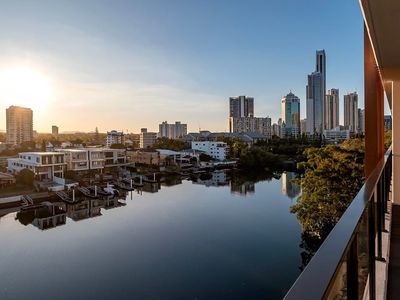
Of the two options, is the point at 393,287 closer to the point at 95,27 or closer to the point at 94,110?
the point at 95,27

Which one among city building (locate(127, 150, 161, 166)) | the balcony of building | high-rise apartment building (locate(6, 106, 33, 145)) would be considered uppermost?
high-rise apartment building (locate(6, 106, 33, 145))

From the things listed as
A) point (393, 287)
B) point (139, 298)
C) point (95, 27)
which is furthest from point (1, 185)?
point (393, 287)

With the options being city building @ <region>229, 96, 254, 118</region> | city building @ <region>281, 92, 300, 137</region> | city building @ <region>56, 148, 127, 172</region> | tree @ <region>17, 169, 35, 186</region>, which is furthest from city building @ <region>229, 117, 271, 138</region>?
tree @ <region>17, 169, 35, 186</region>

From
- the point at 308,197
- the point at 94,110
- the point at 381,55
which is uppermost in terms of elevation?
the point at 94,110

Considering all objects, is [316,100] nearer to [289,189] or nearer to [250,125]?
[250,125]

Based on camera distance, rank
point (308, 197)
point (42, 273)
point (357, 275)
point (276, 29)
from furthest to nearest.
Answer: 1. point (276, 29)
2. point (42, 273)
3. point (308, 197)
4. point (357, 275)

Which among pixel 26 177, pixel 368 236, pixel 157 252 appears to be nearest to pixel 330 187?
pixel 157 252

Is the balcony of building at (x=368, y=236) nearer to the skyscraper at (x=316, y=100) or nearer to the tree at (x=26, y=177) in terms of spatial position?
the tree at (x=26, y=177)

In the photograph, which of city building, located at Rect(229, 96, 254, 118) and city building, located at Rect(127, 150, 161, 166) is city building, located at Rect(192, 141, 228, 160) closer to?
city building, located at Rect(127, 150, 161, 166)
